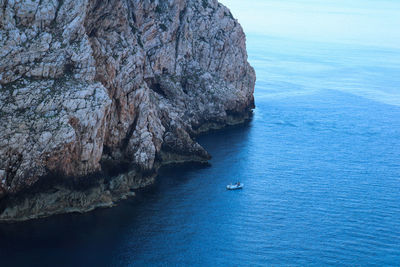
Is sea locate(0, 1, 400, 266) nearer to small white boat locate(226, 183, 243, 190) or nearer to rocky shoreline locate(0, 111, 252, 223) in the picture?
small white boat locate(226, 183, 243, 190)

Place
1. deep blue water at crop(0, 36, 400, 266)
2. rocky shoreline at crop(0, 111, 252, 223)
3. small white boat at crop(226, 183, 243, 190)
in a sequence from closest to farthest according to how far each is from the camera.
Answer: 1. deep blue water at crop(0, 36, 400, 266)
2. rocky shoreline at crop(0, 111, 252, 223)
3. small white boat at crop(226, 183, 243, 190)

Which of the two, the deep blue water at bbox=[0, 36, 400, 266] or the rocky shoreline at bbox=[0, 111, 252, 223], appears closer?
the deep blue water at bbox=[0, 36, 400, 266]

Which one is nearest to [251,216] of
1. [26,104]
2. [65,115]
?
[65,115]

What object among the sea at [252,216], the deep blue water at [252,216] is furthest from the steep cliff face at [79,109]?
the deep blue water at [252,216]

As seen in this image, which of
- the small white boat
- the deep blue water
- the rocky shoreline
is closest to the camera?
the deep blue water

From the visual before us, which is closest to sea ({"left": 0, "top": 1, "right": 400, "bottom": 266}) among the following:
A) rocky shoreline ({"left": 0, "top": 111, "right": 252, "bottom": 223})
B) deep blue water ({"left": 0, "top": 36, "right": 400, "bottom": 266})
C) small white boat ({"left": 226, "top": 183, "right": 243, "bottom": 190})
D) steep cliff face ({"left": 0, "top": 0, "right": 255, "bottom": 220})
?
deep blue water ({"left": 0, "top": 36, "right": 400, "bottom": 266})

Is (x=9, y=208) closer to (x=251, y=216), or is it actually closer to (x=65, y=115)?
(x=65, y=115)

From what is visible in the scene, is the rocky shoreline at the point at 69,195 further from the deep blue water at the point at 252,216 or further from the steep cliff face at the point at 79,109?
the deep blue water at the point at 252,216
